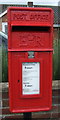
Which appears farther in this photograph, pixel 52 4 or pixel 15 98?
pixel 52 4

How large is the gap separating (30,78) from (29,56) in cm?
28

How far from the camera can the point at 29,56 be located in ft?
9.44

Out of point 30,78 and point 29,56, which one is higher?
point 29,56

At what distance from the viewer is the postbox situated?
9.25 ft

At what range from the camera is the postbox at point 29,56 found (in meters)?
2.82

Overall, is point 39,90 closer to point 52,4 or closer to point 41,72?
point 41,72

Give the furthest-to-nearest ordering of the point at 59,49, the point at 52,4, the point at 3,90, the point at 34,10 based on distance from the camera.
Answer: the point at 59,49, the point at 52,4, the point at 3,90, the point at 34,10

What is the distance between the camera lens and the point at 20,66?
286 centimetres

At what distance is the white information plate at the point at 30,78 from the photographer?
289 cm

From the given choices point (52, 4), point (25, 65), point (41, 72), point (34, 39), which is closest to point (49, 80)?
point (41, 72)

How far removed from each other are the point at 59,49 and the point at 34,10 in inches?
210

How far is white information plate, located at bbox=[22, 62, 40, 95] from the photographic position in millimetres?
2889

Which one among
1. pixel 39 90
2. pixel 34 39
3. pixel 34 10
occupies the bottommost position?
pixel 39 90

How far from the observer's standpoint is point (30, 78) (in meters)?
2.93
